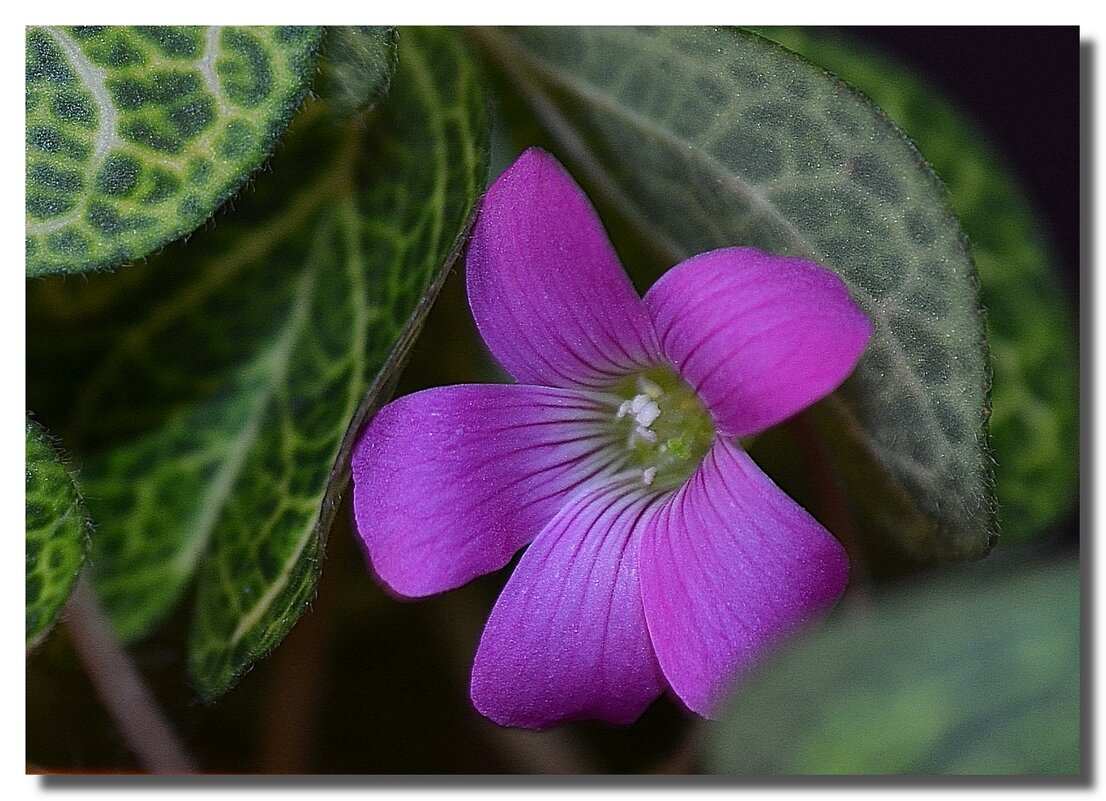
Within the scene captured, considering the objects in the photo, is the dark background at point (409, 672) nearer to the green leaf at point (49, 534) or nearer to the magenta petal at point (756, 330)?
the green leaf at point (49, 534)

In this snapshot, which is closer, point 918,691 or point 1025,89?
point 918,691

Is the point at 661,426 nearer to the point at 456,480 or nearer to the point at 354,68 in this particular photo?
the point at 456,480

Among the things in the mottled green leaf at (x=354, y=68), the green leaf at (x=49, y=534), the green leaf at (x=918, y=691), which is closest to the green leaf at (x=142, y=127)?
the mottled green leaf at (x=354, y=68)

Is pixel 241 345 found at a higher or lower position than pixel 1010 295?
higher

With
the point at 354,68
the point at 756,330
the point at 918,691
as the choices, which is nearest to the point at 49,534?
the point at 354,68

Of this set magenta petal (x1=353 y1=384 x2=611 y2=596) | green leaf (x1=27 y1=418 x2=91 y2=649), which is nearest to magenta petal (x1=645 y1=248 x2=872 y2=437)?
magenta petal (x1=353 y1=384 x2=611 y2=596)

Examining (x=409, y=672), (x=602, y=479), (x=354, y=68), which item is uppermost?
(x=354, y=68)
